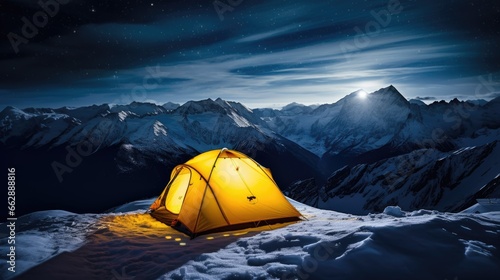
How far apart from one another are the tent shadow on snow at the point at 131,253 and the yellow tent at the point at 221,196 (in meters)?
0.50

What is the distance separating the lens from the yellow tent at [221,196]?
12.4 meters

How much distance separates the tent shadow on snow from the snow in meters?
0.03

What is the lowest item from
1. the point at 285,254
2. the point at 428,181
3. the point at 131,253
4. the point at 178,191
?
the point at 428,181

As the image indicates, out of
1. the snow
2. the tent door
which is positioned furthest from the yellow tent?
the snow

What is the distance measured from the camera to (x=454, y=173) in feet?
561

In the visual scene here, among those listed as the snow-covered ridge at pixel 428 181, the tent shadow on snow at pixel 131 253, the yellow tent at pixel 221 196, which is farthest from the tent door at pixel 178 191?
the snow-covered ridge at pixel 428 181

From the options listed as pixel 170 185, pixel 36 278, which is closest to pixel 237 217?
pixel 170 185

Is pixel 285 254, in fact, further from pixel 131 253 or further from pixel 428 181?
pixel 428 181

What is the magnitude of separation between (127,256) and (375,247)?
7.26 m

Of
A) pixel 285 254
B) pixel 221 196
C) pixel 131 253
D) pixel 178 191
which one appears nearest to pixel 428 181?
pixel 178 191

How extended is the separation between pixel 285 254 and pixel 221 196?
5.16 meters

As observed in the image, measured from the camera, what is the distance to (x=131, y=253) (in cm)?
984

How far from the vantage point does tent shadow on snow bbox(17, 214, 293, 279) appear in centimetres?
823

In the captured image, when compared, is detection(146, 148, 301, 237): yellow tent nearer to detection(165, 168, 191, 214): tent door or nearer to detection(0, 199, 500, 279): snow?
detection(165, 168, 191, 214): tent door
